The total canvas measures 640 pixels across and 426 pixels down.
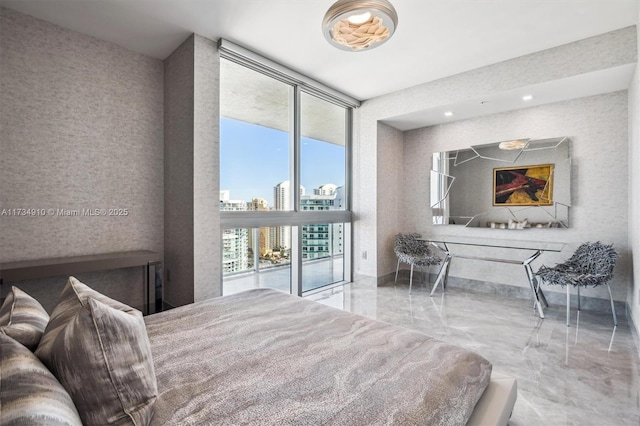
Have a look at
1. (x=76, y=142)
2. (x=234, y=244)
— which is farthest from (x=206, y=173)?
(x=76, y=142)

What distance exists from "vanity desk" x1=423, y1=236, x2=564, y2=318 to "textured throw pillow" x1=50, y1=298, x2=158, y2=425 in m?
3.87

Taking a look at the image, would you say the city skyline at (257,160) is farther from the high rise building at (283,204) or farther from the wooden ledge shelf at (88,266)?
the wooden ledge shelf at (88,266)

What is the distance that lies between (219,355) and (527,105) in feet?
14.9

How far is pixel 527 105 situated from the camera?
12.9 feet

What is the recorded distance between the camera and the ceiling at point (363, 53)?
2.53m

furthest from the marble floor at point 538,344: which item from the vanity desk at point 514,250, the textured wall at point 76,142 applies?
the textured wall at point 76,142

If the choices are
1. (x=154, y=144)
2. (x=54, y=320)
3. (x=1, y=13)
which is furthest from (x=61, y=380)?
(x=1, y=13)

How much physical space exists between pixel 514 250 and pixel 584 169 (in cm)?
127

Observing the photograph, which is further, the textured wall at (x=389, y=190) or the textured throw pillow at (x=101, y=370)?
the textured wall at (x=389, y=190)

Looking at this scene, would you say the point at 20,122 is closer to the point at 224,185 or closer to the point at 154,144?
the point at 154,144

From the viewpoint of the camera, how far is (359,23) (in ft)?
7.02

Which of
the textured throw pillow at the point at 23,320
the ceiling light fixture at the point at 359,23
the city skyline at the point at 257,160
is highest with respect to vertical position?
the ceiling light fixture at the point at 359,23

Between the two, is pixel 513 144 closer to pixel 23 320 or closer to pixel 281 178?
pixel 281 178

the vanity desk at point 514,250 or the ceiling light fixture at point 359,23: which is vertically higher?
the ceiling light fixture at point 359,23
